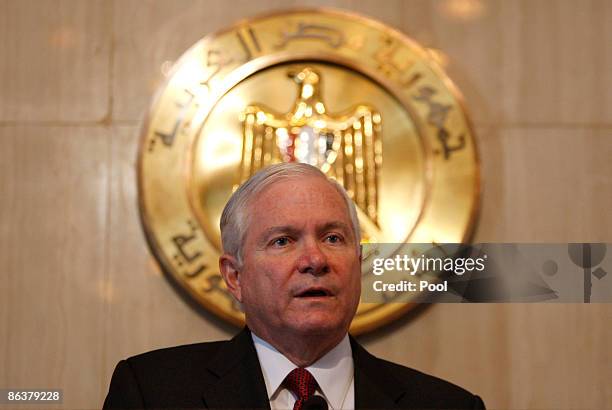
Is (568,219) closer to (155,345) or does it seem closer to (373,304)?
(373,304)

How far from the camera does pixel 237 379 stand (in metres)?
1.70

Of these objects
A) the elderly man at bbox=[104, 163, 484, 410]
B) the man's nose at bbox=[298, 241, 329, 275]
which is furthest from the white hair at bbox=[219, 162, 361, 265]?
the man's nose at bbox=[298, 241, 329, 275]

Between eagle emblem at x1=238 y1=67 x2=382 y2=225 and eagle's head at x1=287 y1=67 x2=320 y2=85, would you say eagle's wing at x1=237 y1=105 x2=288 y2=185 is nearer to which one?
eagle emblem at x1=238 y1=67 x2=382 y2=225

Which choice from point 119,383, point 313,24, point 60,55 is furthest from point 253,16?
point 119,383

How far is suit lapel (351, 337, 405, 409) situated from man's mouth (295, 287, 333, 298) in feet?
0.64

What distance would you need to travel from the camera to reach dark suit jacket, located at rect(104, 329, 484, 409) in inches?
66.1

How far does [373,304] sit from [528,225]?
539 millimetres

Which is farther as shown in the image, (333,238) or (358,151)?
(358,151)

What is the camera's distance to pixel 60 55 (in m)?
2.80

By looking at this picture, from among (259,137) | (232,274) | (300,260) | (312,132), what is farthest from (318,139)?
(300,260)

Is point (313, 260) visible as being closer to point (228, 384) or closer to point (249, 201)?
point (249, 201)

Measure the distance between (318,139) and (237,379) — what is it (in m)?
1.21
